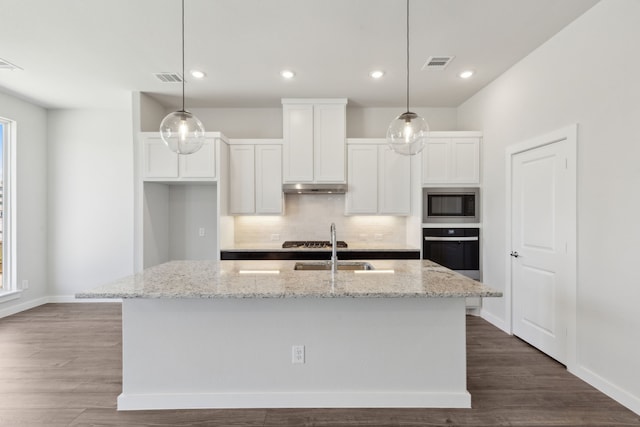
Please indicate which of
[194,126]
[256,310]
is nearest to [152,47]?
[194,126]

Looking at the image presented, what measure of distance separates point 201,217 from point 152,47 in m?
2.47

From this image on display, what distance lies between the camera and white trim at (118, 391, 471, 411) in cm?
228

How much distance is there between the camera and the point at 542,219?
3.22 metres

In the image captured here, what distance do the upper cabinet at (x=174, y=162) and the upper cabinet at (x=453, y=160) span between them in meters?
2.79

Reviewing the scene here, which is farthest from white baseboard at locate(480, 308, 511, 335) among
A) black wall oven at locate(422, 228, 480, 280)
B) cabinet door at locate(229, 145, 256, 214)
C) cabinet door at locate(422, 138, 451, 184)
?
cabinet door at locate(229, 145, 256, 214)

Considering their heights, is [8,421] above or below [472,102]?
below

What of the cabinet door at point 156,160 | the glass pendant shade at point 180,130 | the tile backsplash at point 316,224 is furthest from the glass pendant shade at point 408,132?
the cabinet door at point 156,160

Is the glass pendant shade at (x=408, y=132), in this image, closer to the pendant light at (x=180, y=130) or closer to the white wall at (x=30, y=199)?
the pendant light at (x=180, y=130)

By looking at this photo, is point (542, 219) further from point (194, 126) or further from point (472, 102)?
point (194, 126)

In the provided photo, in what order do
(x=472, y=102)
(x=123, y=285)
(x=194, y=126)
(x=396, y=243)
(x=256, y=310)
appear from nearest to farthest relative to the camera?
(x=123, y=285) → (x=256, y=310) → (x=194, y=126) → (x=472, y=102) → (x=396, y=243)

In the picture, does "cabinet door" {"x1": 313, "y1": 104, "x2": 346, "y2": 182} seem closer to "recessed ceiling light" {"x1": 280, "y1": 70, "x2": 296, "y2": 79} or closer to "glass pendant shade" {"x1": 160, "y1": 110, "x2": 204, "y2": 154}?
"recessed ceiling light" {"x1": 280, "y1": 70, "x2": 296, "y2": 79}

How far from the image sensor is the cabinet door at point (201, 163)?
4.33 m

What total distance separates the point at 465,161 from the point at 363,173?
4.37 feet

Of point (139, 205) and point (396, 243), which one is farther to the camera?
point (396, 243)
